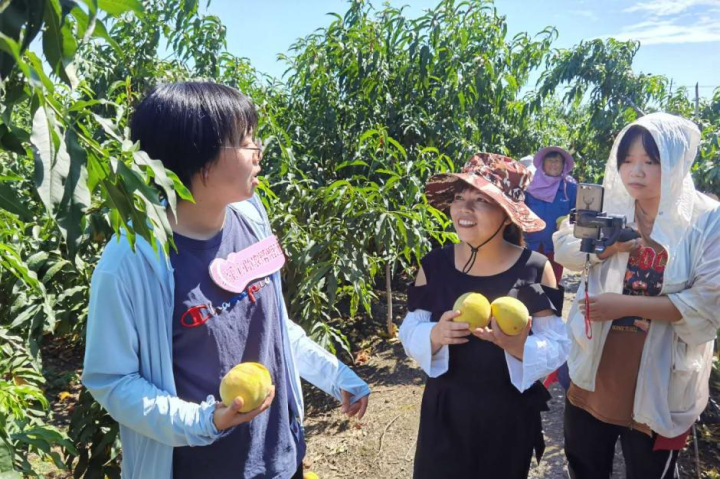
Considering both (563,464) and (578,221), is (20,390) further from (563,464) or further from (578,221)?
(563,464)

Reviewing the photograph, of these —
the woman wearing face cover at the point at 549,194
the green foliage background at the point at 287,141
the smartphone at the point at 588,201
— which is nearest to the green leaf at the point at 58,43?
the green foliage background at the point at 287,141

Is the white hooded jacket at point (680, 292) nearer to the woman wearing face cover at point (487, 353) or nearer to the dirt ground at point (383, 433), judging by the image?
the woman wearing face cover at point (487, 353)

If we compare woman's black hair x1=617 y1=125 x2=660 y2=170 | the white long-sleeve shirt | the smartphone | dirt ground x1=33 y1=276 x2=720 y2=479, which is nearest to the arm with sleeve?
the white long-sleeve shirt

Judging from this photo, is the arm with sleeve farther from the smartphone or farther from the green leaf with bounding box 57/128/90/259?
the smartphone

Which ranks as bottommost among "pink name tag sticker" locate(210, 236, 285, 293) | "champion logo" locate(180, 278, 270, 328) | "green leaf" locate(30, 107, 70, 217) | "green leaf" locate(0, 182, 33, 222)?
"champion logo" locate(180, 278, 270, 328)

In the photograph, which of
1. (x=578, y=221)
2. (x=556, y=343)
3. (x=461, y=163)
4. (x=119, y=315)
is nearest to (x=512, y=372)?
(x=556, y=343)

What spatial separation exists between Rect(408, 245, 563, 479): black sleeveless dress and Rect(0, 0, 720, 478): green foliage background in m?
1.03

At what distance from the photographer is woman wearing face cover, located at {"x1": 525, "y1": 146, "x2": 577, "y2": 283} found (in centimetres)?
459

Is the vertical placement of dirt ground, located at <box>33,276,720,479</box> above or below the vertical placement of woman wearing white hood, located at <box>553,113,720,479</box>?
below

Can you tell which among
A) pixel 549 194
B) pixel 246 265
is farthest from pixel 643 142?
pixel 549 194

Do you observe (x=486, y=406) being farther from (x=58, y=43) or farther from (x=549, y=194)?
(x=549, y=194)

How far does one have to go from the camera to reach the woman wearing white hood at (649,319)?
1770 mm

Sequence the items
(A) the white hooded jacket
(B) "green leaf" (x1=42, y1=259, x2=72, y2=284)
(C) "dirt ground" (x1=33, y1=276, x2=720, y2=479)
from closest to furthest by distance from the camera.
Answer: (A) the white hooded jacket → (B) "green leaf" (x1=42, y1=259, x2=72, y2=284) → (C) "dirt ground" (x1=33, y1=276, x2=720, y2=479)

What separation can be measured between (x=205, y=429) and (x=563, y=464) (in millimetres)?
2353
